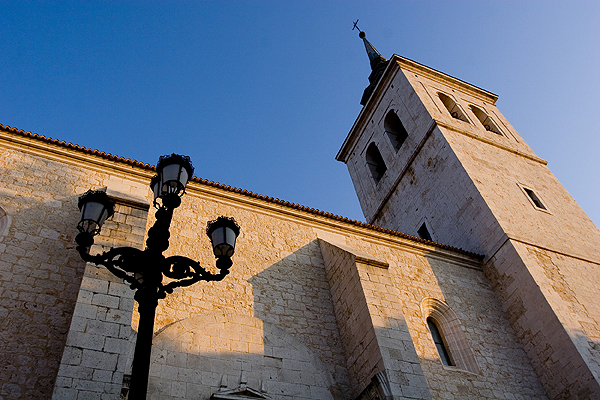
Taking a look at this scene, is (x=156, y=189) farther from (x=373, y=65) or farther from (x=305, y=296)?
(x=373, y=65)

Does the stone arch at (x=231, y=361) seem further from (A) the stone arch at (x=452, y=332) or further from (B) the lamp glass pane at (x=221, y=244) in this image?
(A) the stone arch at (x=452, y=332)

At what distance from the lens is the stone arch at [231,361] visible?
261 inches

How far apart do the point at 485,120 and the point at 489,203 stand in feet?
23.3

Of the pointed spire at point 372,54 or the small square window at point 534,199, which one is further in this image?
the pointed spire at point 372,54

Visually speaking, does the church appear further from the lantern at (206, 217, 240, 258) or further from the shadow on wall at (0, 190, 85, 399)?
the lantern at (206, 217, 240, 258)

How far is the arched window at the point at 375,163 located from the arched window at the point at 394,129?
1.06m

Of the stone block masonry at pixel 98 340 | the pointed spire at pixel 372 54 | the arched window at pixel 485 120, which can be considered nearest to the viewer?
the stone block masonry at pixel 98 340

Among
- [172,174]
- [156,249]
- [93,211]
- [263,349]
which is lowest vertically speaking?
[156,249]

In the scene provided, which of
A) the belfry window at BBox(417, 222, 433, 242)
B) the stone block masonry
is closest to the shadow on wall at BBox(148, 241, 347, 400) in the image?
the stone block masonry

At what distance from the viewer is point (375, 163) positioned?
64.0 ft

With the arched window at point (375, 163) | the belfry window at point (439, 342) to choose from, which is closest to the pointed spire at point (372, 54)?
the arched window at point (375, 163)

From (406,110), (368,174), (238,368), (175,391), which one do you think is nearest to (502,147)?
(406,110)

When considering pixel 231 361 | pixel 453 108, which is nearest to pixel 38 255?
pixel 231 361

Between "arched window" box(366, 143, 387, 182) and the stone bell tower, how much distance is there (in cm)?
5
